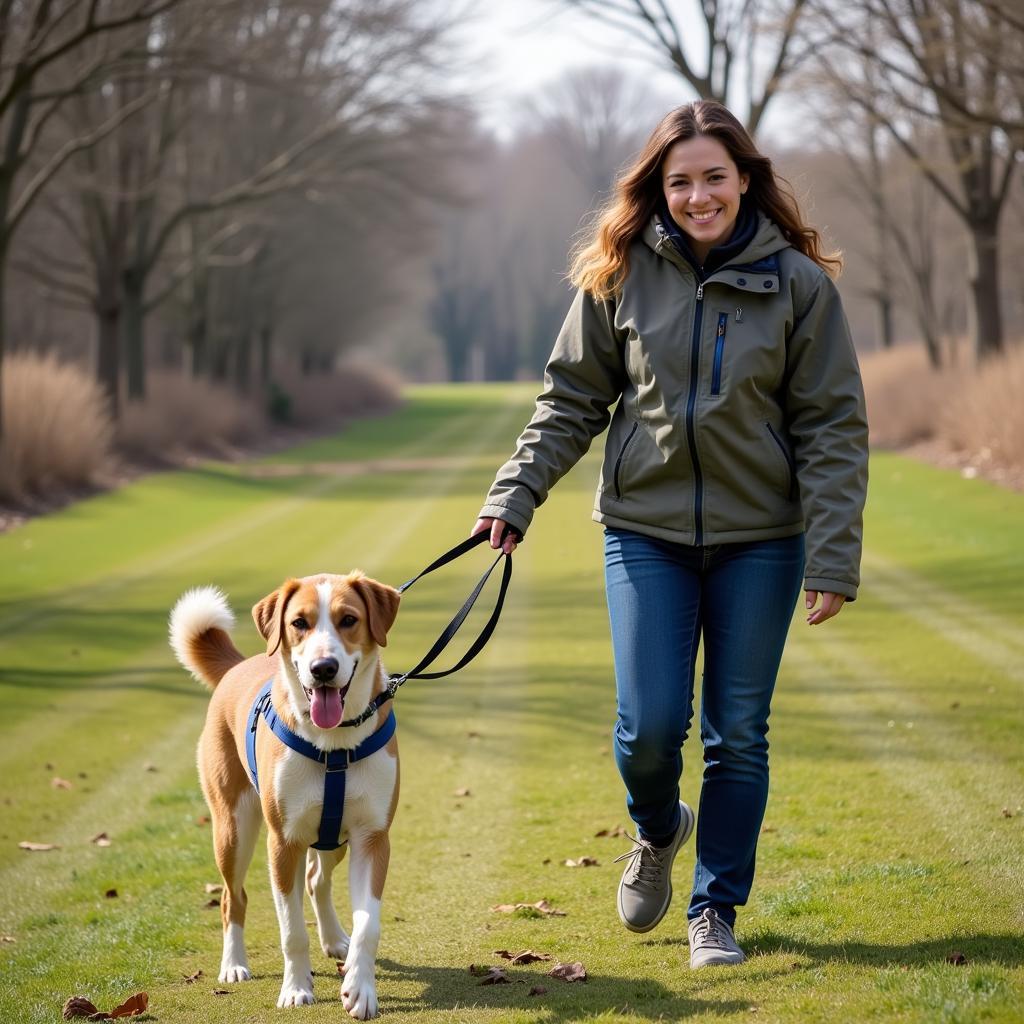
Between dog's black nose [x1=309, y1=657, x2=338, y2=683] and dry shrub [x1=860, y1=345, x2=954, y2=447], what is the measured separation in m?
21.2

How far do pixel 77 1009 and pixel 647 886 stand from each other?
1.84 meters

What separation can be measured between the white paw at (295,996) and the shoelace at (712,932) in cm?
121

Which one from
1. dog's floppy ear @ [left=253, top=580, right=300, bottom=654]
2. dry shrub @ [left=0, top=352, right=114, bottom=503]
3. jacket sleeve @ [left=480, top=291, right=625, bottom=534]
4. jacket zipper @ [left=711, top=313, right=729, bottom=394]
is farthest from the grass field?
dry shrub @ [left=0, top=352, right=114, bottom=503]

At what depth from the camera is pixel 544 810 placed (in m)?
6.94

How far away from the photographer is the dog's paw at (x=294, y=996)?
4.41 metres

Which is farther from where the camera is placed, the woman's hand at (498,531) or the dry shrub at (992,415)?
the dry shrub at (992,415)

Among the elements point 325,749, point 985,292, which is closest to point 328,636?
point 325,749

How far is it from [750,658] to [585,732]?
444cm

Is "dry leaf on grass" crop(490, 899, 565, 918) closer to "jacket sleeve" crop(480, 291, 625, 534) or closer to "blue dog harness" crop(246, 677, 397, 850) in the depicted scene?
"blue dog harness" crop(246, 677, 397, 850)

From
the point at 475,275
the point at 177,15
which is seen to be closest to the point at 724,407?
the point at 177,15

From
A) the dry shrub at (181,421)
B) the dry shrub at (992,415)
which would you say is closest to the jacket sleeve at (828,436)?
the dry shrub at (992,415)

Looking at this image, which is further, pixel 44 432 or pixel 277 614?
pixel 44 432

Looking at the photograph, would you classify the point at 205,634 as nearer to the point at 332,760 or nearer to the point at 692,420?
the point at 332,760

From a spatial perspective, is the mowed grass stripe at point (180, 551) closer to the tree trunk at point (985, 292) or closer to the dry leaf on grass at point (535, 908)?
the dry leaf on grass at point (535, 908)
